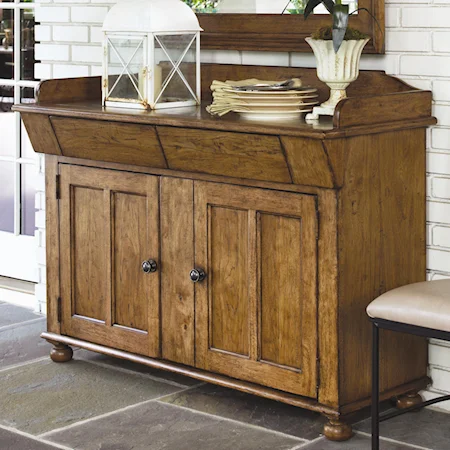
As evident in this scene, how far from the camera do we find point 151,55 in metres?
3.60

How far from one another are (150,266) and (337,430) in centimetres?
87

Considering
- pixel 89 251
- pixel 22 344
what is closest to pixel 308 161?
pixel 89 251

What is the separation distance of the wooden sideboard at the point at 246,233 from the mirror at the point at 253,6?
0.69 feet

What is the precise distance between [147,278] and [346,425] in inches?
35.0

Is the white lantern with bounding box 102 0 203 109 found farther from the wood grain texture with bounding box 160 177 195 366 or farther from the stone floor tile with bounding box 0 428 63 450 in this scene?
the stone floor tile with bounding box 0 428 63 450

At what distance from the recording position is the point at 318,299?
3156 millimetres

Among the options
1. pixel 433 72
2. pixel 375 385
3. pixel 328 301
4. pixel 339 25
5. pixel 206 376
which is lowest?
pixel 206 376

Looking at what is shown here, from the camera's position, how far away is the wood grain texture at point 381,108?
299cm

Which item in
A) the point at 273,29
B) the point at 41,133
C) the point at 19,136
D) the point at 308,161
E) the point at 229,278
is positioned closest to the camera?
the point at 308,161

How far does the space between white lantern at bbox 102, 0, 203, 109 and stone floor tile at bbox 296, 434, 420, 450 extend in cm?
129

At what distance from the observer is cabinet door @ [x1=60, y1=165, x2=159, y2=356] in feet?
11.8

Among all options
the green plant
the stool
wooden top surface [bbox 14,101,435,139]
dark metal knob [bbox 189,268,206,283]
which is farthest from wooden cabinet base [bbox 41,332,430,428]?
the green plant

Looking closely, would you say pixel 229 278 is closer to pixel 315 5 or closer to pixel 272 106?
pixel 272 106

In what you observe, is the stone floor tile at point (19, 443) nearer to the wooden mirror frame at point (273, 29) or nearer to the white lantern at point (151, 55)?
the white lantern at point (151, 55)
